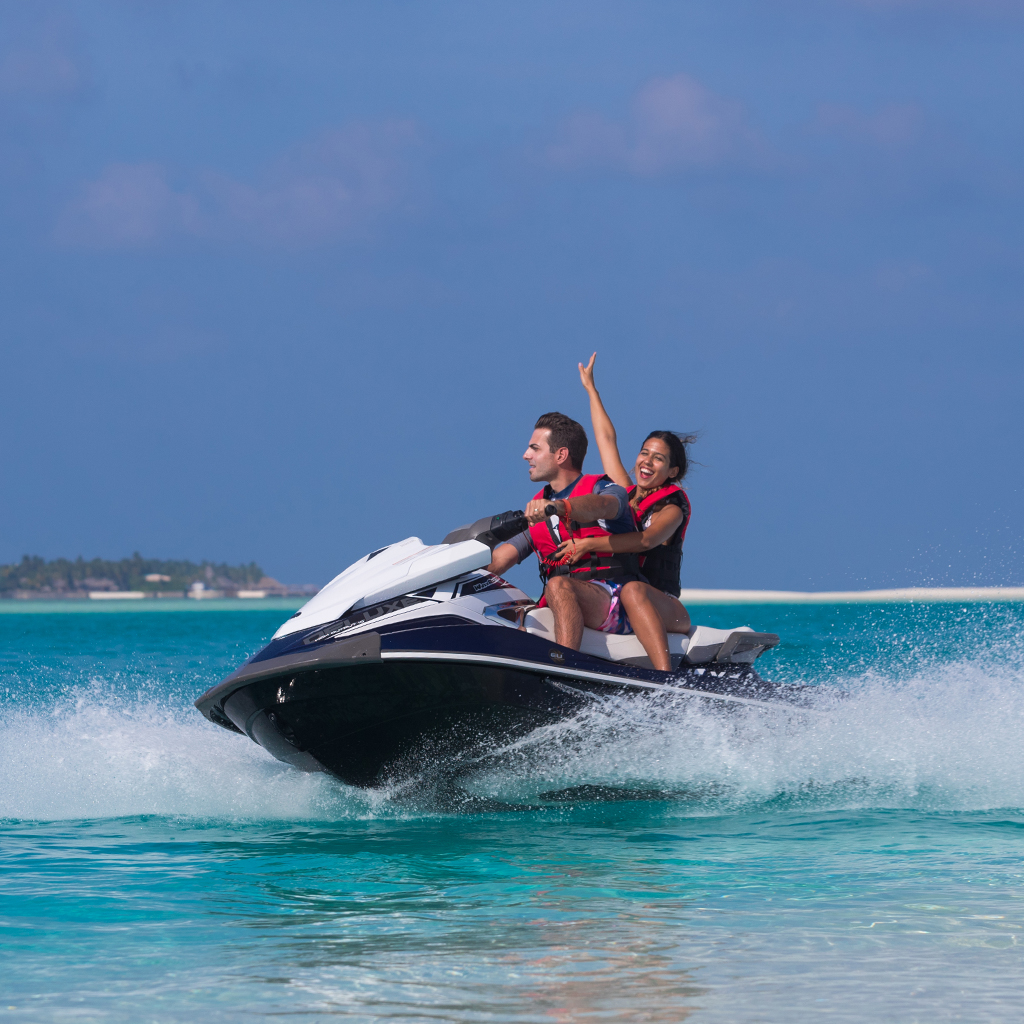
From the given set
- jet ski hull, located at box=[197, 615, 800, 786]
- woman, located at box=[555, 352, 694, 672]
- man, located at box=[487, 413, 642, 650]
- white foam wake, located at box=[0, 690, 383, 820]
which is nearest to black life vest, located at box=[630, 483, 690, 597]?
woman, located at box=[555, 352, 694, 672]

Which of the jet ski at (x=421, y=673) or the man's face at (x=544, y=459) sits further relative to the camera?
the man's face at (x=544, y=459)

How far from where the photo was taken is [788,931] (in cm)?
355

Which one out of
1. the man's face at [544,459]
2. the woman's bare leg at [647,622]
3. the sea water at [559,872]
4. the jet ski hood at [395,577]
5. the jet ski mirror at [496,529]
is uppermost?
the man's face at [544,459]

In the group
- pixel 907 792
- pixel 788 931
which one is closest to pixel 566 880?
pixel 788 931

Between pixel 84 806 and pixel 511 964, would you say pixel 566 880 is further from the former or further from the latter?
pixel 84 806

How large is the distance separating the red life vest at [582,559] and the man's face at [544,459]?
86mm

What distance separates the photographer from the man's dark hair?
5.24 m

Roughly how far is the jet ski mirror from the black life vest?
0.64 metres

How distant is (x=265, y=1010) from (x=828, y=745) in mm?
3421

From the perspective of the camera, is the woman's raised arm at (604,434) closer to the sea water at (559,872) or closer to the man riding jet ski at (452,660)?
the man riding jet ski at (452,660)

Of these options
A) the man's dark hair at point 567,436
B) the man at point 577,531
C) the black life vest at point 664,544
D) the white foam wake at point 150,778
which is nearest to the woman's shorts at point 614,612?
the man at point 577,531

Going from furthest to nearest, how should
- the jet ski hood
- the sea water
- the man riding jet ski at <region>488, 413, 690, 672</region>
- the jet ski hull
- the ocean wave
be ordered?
1. the ocean wave
2. the man riding jet ski at <region>488, 413, 690, 672</region>
3. the jet ski hood
4. the jet ski hull
5. the sea water

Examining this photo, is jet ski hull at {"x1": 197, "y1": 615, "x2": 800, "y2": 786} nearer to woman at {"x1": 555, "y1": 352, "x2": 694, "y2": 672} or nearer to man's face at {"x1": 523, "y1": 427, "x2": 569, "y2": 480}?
woman at {"x1": 555, "y1": 352, "x2": 694, "y2": 672}

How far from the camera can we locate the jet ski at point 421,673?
4832mm
